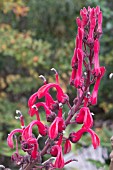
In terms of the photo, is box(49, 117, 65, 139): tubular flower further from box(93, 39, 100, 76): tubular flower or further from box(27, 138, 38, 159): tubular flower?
box(93, 39, 100, 76): tubular flower

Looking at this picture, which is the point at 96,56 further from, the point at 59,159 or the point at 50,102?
the point at 59,159

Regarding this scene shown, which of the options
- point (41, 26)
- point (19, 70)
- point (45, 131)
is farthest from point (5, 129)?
point (45, 131)

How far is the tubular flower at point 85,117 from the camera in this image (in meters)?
1.38

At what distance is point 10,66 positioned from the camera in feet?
18.7

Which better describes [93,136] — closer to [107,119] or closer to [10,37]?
[10,37]

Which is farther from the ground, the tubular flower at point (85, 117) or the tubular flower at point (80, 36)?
the tubular flower at point (80, 36)

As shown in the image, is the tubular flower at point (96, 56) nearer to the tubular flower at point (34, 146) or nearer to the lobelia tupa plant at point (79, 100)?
the lobelia tupa plant at point (79, 100)

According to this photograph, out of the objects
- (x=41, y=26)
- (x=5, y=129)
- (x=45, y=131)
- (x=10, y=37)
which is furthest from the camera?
(x=41, y=26)

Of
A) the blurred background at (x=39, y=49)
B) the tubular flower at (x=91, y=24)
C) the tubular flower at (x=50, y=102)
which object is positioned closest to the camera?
the tubular flower at (x=91, y=24)

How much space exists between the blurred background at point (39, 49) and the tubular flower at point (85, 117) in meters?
2.14

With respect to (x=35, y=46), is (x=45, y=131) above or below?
below

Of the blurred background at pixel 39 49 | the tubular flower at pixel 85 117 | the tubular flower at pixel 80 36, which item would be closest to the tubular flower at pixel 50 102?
the tubular flower at pixel 85 117

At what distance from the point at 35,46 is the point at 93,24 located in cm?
313

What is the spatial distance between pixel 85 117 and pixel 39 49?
3.09 meters
